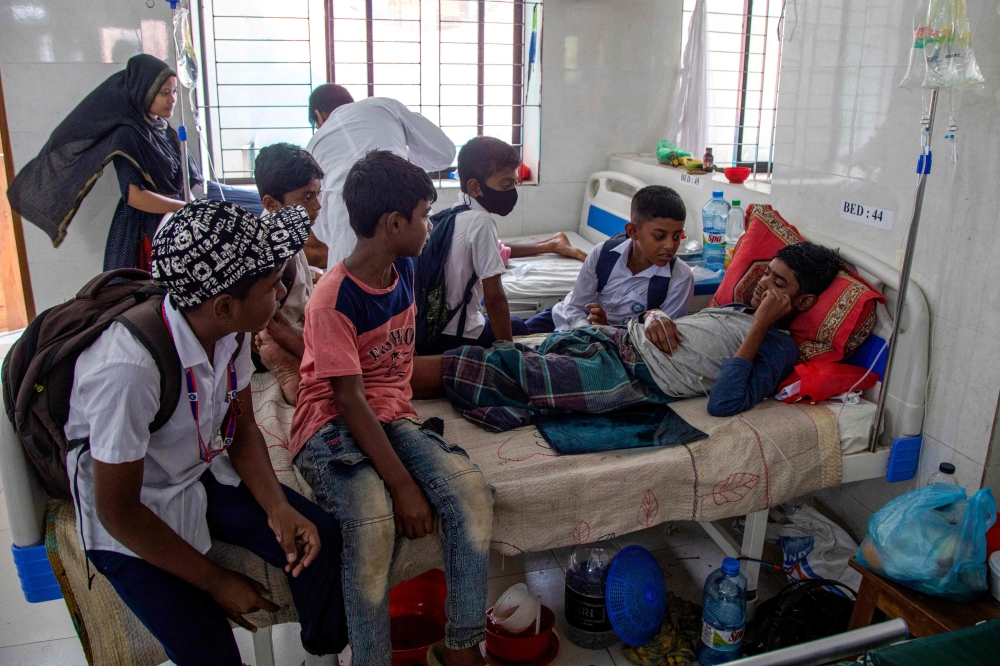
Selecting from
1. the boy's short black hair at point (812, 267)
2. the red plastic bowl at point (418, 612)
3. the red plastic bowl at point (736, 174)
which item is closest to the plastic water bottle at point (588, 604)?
the red plastic bowl at point (418, 612)

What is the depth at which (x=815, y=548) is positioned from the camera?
235 centimetres

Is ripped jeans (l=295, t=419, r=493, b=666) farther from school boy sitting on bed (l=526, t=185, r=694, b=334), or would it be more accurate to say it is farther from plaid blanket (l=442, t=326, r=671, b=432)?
school boy sitting on bed (l=526, t=185, r=694, b=334)

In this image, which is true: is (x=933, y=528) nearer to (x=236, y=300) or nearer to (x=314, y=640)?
(x=314, y=640)

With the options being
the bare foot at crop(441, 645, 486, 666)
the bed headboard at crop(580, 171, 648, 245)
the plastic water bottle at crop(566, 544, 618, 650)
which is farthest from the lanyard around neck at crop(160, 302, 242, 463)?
the bed headboard at crop(580, 171, 648, 245)

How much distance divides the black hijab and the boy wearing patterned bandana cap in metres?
2.06

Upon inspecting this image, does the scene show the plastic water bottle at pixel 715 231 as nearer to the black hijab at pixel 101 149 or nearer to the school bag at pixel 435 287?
the school bag at pixel 435 287

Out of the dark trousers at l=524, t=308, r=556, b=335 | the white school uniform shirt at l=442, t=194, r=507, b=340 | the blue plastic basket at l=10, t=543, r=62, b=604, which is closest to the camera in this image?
the blue plastic basket at l=10, t=543, r=62, b=604

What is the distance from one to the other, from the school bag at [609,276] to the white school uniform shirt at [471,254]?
545 mm

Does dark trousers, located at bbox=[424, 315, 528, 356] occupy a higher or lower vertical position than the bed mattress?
higher

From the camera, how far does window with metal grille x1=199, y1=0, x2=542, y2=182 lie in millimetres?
4379

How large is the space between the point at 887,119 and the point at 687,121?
2437mm

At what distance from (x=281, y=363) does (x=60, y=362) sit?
3.25 feet

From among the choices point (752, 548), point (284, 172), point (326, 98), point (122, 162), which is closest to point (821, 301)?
point (752, 548)

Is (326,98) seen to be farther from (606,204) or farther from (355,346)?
(355,346)
